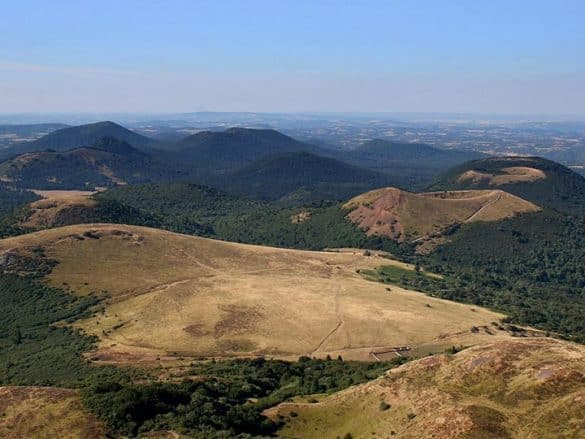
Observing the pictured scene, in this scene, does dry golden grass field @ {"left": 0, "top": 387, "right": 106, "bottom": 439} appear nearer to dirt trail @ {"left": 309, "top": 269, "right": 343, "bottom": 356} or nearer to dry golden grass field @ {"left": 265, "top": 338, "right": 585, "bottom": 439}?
dry golden grass field @ {"left": 265, "top": 338, "right": 585, "bottom": 439}

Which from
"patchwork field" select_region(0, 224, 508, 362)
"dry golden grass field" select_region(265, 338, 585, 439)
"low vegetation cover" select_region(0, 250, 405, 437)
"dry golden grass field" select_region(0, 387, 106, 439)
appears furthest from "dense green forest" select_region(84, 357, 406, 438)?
"patchwork field" select_region(0, 224, 508, 362)

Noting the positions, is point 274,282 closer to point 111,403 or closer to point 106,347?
point 106,347

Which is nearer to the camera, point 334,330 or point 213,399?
point 213,399

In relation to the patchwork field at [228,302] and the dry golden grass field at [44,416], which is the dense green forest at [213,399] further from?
the patchwork field at [228,302]

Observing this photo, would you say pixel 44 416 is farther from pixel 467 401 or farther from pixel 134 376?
pixel 467 401

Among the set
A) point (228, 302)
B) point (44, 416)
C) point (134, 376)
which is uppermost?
point (44, 416)

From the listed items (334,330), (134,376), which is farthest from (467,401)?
(334,330)

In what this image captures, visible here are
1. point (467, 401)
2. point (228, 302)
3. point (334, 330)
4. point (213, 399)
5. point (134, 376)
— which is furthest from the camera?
point (228, 302)
